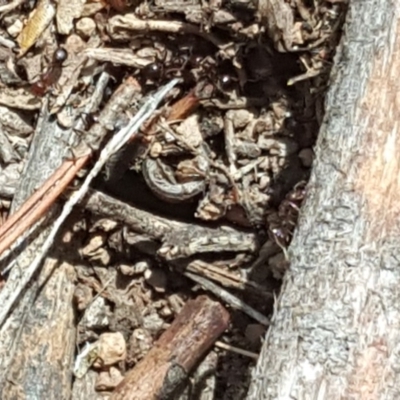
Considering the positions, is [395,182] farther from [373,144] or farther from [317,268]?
[317,268]

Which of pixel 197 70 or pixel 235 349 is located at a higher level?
pixel 197 70

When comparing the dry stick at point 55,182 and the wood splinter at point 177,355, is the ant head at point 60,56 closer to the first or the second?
the dry stick at point 55,182

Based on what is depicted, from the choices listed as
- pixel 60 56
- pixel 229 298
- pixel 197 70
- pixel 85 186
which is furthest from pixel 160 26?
pixel 229 298

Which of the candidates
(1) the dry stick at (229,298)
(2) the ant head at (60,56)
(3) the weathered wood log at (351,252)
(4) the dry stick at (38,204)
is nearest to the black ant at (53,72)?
(2) the ant head at (60,56)

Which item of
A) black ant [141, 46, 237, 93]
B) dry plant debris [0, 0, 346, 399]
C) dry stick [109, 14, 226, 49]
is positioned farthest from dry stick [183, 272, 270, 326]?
dry stick [109, 14, 226, 49]

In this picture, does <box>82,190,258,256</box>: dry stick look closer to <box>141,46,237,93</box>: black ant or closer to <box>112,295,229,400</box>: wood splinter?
<box>112,295,229,400</box>: wood splinter

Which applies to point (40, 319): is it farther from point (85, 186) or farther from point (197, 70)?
point (197, 70)
